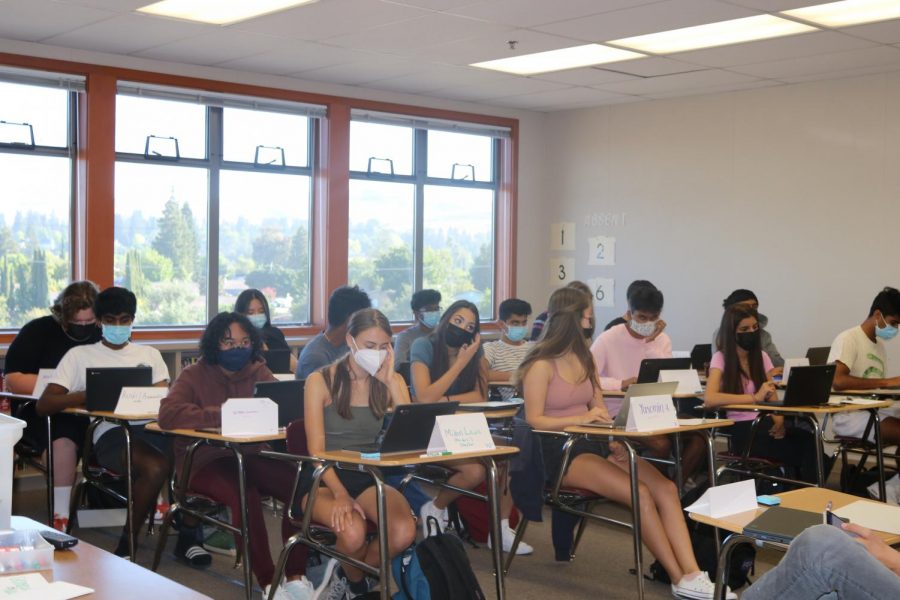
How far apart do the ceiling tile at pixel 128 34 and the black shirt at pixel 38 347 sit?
2.01 meters

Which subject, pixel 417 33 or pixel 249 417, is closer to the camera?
pixel 249 417

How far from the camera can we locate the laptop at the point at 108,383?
16.0 feet

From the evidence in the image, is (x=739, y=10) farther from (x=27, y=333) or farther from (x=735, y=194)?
(x=27, y=333)

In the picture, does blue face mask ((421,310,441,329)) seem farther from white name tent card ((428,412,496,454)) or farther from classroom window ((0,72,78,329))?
white name tent card ((428,412,496,454))

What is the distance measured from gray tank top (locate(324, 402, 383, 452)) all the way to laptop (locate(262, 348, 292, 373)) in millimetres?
1971

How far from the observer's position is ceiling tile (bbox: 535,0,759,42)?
5.96m

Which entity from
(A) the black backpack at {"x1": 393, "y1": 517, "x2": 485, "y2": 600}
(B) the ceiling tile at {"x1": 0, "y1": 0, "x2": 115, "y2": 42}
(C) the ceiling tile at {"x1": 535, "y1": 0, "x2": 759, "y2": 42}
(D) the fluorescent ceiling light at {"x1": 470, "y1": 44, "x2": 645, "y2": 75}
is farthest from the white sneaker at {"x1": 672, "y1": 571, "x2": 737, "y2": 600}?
(B) the ceiling tile at {"x1": 0, "y1": 0, "x2": 115, "y2": 42}

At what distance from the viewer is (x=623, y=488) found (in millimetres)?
4590

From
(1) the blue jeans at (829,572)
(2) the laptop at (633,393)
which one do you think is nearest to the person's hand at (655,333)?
(2) the laptop at (633,393)

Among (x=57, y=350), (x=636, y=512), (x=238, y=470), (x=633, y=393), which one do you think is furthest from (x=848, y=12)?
(x=57, y=350)

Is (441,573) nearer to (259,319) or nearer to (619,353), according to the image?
(619,353)

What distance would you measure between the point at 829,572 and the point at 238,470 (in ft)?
8.87

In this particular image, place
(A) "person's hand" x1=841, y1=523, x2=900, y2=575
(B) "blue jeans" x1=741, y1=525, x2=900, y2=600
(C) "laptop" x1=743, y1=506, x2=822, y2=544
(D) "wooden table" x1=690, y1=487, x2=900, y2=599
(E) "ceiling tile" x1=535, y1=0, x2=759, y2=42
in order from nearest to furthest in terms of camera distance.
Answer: (B) "blue jeans" x1=741, y1=525, x2=900, y2=600, (A) "person's hand" x1=841, y1=523, x2=900, y2=575, (C) "laptop" x1=743, y1=506, x2=822, y2=544, (D) "wooden table" x1=690, y1=487, x2=900, y2=599, (E) "ceiling tile" x1=535, y1=0, x2=759, y2=42

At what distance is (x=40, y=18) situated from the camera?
21.1 feet
